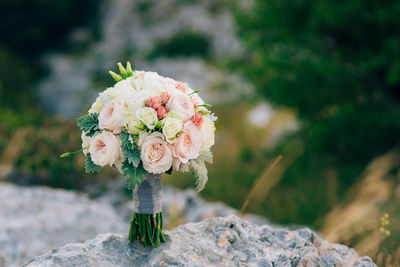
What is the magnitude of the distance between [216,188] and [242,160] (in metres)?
1.06

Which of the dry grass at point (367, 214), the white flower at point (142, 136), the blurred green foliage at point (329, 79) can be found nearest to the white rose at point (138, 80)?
the white flower at point (142, 136)

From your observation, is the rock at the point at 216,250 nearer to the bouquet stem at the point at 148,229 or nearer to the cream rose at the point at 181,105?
the bouquet stem at the point at 148,229

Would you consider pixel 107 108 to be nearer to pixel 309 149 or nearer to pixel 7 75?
pixel 309 149

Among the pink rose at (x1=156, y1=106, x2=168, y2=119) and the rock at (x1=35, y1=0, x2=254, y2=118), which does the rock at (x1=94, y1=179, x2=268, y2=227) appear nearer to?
the pink rose at (x1=156, y1=106, x2=168, y2=119)

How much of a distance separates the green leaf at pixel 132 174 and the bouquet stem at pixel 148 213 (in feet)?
0.61

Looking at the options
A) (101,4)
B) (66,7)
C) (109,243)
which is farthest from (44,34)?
(109,243)

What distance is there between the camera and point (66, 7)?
15.1 m

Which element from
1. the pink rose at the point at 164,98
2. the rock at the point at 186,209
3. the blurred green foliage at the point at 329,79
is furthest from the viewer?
the blurred green foliage at the point at 329,79

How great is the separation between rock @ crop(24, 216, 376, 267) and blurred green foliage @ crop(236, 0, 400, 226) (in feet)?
8.72

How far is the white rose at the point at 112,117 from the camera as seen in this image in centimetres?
214

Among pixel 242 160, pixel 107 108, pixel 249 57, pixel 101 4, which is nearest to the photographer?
pixel 107 108

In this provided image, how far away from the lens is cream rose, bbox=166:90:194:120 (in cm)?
216

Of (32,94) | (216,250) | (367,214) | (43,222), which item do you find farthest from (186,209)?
(32,94)

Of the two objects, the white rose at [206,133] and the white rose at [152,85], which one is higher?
the white rose at [152,85]
